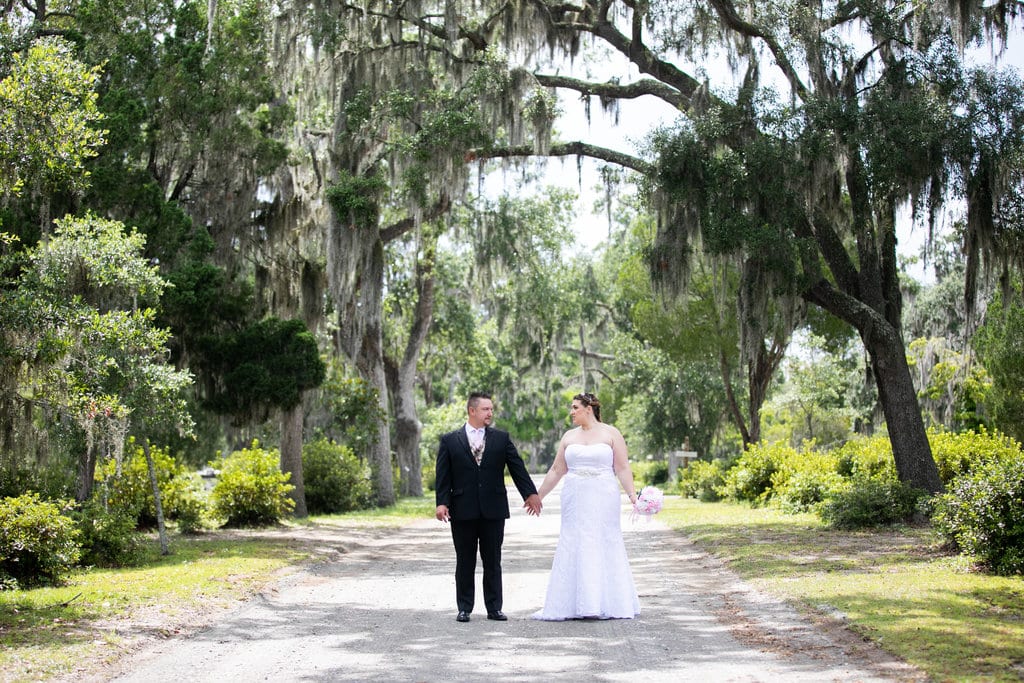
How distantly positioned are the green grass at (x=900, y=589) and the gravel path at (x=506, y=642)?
357mm

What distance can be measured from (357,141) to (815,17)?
9.39 meters

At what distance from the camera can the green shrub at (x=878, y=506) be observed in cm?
1716

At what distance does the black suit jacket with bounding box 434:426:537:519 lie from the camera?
8.77 m

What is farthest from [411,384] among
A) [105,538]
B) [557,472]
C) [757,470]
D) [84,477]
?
[557,472]

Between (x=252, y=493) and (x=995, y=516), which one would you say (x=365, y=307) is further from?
(x=995, y=516)

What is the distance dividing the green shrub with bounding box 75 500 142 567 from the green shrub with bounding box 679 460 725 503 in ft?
63.5

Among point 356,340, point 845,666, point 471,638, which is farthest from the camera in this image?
point 356,340

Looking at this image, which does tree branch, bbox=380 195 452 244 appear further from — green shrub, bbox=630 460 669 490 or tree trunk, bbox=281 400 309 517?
green shrub, bbox=630 460 669 490

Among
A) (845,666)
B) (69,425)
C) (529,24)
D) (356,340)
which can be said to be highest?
(529,24)

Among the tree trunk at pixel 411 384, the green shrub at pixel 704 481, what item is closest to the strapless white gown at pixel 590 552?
the tree trunk at pixel 411 384

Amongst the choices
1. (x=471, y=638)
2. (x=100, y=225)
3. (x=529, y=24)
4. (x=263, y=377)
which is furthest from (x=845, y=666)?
(x=529, y=24)

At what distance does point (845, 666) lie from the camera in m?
6.79

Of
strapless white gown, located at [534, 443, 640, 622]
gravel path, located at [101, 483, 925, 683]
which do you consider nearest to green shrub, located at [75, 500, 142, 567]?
gravel path, located at [101, 483, 925, 683]

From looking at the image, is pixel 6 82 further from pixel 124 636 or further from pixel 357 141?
pixel 357 141
